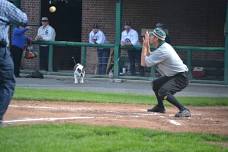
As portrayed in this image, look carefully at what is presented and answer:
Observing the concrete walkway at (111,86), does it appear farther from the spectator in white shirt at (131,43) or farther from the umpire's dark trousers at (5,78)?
the umpire's dark trousers at (5,78)

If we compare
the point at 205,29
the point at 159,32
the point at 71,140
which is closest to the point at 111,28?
the point at 205,29

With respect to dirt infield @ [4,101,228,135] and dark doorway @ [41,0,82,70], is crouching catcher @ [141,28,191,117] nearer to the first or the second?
dirt infield @ [4,101,228,135]

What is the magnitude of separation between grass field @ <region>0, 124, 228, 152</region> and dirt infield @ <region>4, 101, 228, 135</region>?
774 millimetres

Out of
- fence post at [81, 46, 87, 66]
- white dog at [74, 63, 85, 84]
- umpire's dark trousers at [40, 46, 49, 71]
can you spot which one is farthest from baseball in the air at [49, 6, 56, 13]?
white dog at [74, 63, 85, 84]

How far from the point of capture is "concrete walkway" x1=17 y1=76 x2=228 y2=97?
18094 mm

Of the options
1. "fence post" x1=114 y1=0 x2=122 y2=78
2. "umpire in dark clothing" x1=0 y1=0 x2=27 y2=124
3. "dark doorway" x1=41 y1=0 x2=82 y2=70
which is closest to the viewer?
"umpire in dark clothing" x1=0 y1=0 x2=27 y2=124

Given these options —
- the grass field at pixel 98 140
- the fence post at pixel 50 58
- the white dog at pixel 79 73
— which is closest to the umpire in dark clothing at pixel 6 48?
the grass field at pixel 98 140

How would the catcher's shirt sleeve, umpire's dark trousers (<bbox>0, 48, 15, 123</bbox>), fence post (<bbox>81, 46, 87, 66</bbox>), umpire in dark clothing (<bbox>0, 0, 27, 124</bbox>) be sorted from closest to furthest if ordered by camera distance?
umpire in dark clothing (<bbox>0, 0, 27, 124</bbox>), umpire's dark trousers (<bbox>0, 48, 15, 123</bbox>), the catcher's shirt sleeve, fence post (<bbox>81, 46, 87, 66</bbox>)

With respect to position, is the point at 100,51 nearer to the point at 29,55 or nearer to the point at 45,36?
the point at 45,36

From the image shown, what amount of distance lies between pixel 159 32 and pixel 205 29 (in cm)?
1230

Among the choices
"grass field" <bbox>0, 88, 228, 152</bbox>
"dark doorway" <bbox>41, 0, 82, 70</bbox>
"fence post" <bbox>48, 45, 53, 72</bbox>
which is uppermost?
"dark doorway" <bbox>41, 0, 82, 70</bbox>

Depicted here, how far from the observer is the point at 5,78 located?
9.11 metres

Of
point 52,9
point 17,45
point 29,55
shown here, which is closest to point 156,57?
point 29,55

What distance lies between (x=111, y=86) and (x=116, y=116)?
8.23 m
